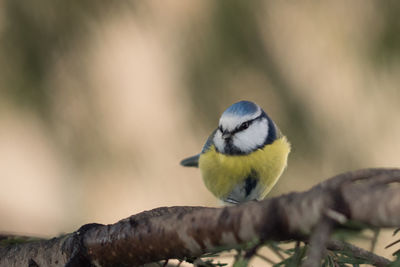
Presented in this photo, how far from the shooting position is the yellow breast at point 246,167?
1174mm

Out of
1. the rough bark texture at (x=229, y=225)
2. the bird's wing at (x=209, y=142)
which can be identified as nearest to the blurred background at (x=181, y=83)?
the bird's wing at (x=209, y=142)

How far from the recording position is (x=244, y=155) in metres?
1.19

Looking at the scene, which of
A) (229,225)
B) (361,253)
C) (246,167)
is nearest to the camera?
(229,225)

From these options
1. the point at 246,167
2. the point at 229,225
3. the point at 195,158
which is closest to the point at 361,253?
the point at 229,225

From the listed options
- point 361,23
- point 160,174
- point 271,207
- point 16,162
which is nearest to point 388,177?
point 271,207

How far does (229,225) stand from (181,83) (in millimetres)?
798

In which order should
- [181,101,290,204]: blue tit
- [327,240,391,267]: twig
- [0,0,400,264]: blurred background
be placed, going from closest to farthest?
[327,240,391,267]: twig, [0,0,400,264]: blurred background, [181,101,290,204]: blue tit

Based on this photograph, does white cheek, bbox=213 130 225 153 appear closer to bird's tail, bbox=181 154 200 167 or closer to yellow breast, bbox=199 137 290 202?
yellow breast, bbox=199 137 290 202

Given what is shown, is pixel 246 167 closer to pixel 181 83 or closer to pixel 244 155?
pixel 244 155

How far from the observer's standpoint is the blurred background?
107 centimetres

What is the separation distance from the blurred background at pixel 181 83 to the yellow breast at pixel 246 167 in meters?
0.05

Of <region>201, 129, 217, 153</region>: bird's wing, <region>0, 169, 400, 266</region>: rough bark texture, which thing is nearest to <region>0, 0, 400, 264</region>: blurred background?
<region>201, 129, 217, 153</region>: bird's wing

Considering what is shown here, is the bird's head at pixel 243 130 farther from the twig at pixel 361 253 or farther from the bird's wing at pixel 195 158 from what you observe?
the twig at pixel 361 253

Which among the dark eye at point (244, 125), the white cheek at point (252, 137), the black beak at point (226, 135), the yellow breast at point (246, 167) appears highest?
the dark eye at point (244, 125)
